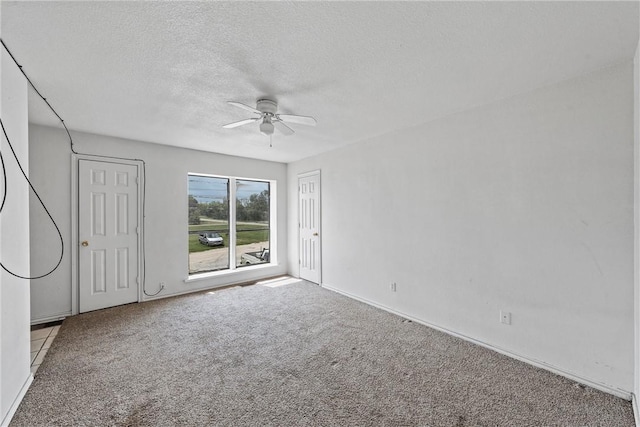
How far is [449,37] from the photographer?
5.63 ft

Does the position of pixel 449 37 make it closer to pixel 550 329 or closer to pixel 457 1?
pixel 457 1

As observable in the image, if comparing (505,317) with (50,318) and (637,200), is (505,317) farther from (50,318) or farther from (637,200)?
(50,318)

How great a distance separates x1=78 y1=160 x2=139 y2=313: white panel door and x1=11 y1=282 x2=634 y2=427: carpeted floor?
1.77 ft

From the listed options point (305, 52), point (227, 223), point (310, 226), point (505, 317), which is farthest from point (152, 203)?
point (505, 317)

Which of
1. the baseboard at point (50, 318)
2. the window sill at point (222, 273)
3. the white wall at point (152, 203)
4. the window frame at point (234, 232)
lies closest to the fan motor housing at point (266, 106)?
the white wall at point (152, 203)

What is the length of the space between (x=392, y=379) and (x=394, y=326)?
1043 millimetres

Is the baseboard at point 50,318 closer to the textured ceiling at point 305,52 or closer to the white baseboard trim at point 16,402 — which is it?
the white baseboard trim at point 16,402

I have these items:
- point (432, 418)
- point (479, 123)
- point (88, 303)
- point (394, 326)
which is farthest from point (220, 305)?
point (479, 123)

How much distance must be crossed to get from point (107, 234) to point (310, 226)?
309 cm

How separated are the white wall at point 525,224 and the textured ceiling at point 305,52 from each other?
351 millimetres

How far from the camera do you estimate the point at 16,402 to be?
6.11 feet

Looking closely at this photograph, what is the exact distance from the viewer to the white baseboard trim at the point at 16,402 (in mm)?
1703

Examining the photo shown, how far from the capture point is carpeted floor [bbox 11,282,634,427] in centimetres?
180

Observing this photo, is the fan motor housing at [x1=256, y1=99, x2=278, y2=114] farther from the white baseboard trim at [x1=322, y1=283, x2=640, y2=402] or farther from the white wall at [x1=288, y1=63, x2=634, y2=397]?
the white baseboard trim at [x1=322, y1=283, x2=640, y2=402]
